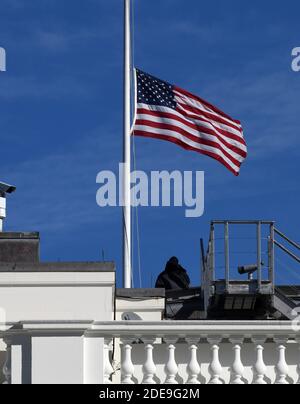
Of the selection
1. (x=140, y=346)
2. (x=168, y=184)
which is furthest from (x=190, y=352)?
(x=168, y=184)

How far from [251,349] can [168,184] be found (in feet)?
33.2

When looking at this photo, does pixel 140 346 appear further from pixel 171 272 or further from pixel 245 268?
pixel 171 272

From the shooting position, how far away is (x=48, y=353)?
50.4 ft

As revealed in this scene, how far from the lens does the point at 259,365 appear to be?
15570 millimetres

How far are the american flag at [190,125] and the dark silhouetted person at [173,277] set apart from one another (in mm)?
2180

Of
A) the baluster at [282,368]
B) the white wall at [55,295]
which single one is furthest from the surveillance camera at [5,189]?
the baluster at [282,368]

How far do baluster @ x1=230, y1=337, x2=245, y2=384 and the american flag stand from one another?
12.6 meters

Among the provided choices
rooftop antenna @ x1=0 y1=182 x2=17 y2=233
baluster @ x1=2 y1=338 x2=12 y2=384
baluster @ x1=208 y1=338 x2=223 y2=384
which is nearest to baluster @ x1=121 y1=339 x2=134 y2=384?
baluster @ x1=208 y1=338 x2=223 y2=384

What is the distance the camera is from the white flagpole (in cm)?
2666

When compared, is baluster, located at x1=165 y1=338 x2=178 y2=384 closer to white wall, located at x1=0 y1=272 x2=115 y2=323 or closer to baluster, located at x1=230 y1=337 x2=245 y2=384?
baluster, located at x1=230 y1=337 x2=245 y2=384

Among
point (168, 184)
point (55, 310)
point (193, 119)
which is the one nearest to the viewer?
point (55, 310)
